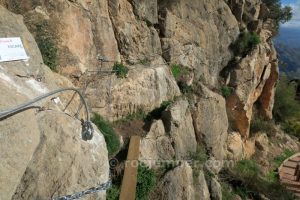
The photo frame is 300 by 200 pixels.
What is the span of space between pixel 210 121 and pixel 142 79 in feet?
13.3

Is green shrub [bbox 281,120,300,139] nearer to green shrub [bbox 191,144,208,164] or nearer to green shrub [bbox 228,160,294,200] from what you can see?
→ green shrub [bbox 228,160,294,200]

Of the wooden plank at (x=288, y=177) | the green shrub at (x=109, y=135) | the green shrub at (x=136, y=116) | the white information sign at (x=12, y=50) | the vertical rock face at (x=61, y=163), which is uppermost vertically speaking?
the white information sign at (x=12, y=50)

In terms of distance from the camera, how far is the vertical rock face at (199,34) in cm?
1767

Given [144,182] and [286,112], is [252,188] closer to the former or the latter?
[144,182]

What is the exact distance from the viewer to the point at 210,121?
662 inches

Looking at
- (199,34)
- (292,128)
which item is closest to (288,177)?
(292,128)

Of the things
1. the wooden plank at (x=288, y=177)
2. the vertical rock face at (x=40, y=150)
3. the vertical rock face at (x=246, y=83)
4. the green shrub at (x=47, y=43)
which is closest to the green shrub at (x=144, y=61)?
the green shrub at (x=47, y=43)

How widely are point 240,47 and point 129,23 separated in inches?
382

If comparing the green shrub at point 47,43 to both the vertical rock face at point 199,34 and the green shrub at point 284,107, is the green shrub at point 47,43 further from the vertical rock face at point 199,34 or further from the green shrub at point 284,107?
the green shrub at point 284,107

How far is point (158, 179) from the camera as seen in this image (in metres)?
11.6

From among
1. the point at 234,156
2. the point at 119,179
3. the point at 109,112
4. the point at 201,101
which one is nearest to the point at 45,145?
the point at 119,179

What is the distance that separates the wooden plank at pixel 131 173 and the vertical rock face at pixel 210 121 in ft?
15.5

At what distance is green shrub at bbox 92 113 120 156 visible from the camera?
462 inches

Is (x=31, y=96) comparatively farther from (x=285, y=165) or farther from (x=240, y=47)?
(x=285, y=165)
